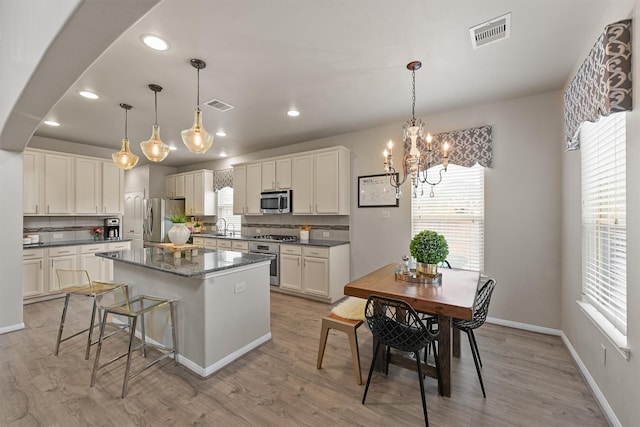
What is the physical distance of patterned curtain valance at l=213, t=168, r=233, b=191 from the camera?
6.00m

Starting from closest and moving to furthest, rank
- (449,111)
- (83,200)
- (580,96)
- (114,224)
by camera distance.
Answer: (580,96), (449,111), (83,200), (114,224)

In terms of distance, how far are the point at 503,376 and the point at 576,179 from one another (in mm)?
1923

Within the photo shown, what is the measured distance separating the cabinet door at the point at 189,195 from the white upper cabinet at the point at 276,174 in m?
2.31

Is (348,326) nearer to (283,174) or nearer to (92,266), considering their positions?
(283,174)

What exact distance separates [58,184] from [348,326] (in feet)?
17.4

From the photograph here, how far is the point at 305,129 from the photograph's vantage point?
14.1 ft

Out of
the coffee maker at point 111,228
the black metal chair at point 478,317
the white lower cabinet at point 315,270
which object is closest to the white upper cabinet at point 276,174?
the white lower cabinet at point 315,270

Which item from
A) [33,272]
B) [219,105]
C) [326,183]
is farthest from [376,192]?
[33,272]

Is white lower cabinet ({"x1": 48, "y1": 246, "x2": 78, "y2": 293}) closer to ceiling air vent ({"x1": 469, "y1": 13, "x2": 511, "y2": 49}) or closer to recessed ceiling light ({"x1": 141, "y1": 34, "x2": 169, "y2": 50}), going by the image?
recessed ceiling light ({"x1": 141, "y1": 34, "x2": 169, "y2": 50})

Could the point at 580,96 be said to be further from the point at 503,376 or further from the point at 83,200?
the point at 83,200

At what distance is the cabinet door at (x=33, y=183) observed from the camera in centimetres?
413

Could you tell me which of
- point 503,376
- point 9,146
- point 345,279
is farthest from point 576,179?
point 9,146

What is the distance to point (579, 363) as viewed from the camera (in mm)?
→ 2328

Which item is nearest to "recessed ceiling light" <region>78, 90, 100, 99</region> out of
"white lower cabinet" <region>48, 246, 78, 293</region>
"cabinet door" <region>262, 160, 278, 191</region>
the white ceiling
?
the white ceiling
